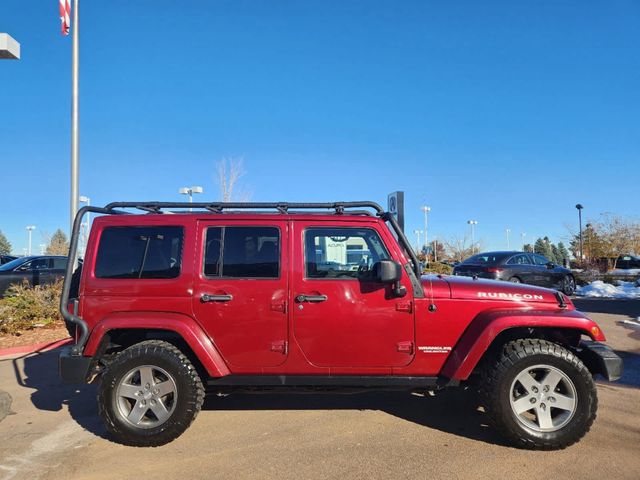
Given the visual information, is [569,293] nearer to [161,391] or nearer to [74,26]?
[161,391]

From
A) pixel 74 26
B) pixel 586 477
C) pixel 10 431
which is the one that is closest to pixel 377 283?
pixel 586 477

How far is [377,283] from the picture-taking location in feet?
12.8

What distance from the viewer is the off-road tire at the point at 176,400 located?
12.5 ft

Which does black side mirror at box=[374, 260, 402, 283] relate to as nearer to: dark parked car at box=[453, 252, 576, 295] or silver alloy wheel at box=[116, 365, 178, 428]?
silver alloy wheel at box=[116, 365, 178, 428]

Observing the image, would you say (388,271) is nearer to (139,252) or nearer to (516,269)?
(139,252)

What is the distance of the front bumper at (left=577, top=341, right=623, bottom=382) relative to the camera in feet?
12.1

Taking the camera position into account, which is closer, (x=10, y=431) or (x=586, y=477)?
(x=586, y=477)

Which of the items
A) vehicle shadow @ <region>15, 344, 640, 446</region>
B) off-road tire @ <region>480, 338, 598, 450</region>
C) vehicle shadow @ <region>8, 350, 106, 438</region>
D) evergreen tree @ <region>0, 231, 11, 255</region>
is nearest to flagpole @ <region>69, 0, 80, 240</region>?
vehicle shadow @ <region>8, 350, 106, 438</region>

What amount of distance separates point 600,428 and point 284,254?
10.5 ft

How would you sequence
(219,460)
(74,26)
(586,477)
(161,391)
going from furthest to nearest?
1. (74,26)
2. (161,391)
3. (219,460)
4. (586,477)

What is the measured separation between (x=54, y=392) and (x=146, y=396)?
7.20 feet

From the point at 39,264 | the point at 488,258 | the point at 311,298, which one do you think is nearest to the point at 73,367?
the point at 311,298

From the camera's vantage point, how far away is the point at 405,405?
15.5ft

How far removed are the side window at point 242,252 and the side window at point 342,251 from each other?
0.30 m
